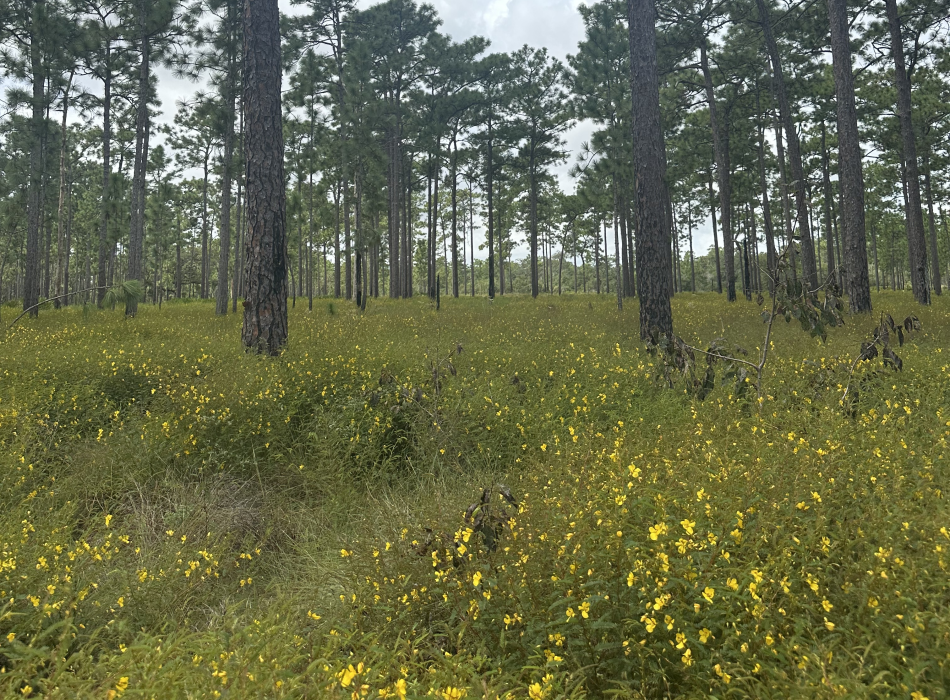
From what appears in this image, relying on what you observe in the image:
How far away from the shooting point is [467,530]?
293 centimetres

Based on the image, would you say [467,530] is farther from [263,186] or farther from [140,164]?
[140,164]

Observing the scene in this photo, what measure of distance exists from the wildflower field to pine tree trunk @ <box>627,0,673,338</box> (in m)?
2.30

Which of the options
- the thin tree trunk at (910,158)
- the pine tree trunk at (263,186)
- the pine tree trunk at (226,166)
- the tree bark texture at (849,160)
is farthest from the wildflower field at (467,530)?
the pine tree trunk at (226,166)

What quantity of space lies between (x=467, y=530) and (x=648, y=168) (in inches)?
293

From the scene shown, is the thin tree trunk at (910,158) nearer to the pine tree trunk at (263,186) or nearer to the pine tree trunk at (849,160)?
the pine tree trunk at (849,160)

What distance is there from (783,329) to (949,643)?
8.82m

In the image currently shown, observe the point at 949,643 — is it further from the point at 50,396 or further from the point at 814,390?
the point at 50,396

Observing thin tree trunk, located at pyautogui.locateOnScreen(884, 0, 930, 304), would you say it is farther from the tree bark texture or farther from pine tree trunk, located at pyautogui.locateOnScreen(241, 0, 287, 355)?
pine tree trunk, located at pyautogui.locateOnScreen(241, 0, 287, 355)

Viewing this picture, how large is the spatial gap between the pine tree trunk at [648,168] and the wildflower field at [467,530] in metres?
2.30

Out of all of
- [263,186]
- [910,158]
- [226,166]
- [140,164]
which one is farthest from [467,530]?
[140,164]

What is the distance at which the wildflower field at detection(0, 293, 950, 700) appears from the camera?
218 centimetres

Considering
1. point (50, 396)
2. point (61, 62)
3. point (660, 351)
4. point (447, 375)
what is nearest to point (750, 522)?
point (660, 351)

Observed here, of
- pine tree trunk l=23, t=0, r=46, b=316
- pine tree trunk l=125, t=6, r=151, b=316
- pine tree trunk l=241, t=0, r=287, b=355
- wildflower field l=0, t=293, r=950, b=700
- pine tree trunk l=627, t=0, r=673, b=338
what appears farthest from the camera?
pine tree trunk l=125, t=6, r=151, b=316

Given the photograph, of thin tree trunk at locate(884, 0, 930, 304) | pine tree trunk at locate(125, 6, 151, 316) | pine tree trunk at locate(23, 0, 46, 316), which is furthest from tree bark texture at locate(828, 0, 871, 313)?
pine tree trunk at locate(23, 0, 46, 316)
